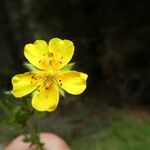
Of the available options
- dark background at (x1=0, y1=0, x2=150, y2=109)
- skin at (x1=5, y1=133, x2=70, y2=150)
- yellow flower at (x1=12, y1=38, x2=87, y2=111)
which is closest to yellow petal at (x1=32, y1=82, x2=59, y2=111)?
yellow flower at (x1=12, y1=38, x2=87, y2=111)

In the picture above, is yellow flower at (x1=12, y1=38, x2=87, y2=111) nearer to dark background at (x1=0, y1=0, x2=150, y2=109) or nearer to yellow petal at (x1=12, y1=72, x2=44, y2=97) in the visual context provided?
yellow petal at (x1=12, y1=72, x2=44, y2=97)

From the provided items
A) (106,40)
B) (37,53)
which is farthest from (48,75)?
(106,40)

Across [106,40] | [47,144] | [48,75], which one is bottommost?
[106,40]

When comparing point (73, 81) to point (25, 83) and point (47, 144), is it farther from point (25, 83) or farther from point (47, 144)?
point (47, 144)

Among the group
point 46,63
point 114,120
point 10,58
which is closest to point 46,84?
point 46,63

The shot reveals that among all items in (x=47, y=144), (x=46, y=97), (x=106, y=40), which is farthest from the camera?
(x=106, y=40)
